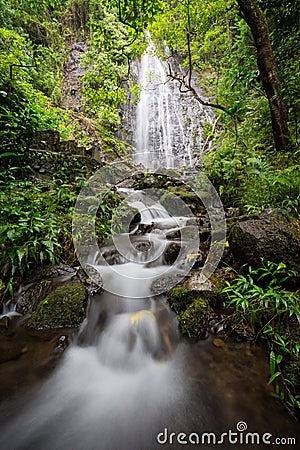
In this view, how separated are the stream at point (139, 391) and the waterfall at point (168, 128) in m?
9.76

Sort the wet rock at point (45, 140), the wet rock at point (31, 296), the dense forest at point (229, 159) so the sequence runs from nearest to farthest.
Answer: the dense forest at point (229, 159) → the wet rock at point (31, 296) → the wet rock at point (45, 140)

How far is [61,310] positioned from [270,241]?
2.63 m

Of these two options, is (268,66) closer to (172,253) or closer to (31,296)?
(172,253)

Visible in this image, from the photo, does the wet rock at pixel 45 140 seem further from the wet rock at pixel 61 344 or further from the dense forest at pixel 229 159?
the wet rock at pixel 61 344

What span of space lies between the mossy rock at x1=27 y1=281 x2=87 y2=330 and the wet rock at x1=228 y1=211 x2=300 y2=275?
2176mm

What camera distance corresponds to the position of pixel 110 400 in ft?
6.13

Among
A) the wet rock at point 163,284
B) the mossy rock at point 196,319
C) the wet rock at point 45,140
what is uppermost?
the wet rock at point 45,140

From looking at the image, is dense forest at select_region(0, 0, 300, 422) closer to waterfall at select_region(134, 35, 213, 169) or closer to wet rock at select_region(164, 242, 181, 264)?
wet rock at select_region(164, 242, 181, 264)

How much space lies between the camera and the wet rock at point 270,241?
2.34m

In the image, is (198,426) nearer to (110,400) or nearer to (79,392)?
(110,400)

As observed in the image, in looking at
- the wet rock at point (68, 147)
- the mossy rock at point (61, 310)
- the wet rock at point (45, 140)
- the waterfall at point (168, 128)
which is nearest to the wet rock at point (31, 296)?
the mossy rock at point (61, 310)

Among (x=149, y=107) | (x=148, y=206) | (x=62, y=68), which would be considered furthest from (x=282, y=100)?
(x=62, y=68)

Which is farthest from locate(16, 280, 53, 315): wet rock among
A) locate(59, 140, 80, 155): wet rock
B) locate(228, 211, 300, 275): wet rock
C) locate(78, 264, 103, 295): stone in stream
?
locate(59, 140, 80, 155): wet rock

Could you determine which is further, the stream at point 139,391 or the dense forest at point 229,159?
the dense forest at point 229,159
